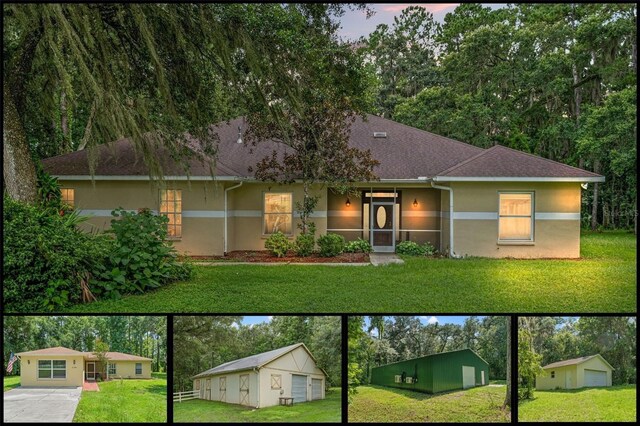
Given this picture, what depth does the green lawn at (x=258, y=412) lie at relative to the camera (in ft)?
9.75

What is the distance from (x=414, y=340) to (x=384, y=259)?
5.40 metres

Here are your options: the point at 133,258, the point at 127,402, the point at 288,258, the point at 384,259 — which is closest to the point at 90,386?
the point at 127,402

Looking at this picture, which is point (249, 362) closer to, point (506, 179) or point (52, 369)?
point (52, 369)

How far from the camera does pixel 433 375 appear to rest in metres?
3.08

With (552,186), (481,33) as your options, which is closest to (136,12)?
(552,186)

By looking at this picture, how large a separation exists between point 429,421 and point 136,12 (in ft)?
17.4

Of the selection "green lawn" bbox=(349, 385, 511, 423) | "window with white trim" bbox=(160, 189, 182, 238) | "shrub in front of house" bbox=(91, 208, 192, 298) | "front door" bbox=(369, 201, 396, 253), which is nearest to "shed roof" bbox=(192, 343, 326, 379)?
"green lawn" bbox=(349, 385, 511, 423)

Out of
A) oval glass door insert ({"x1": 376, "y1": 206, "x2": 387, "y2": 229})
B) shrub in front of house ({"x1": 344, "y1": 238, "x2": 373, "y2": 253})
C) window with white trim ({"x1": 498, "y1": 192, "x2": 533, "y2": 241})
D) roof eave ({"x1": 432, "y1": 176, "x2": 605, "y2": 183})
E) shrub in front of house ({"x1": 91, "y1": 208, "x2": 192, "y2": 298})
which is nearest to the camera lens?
shrub in front of house ({"x1": 91, "y1": 208, "x2": 192, "y2": 298})

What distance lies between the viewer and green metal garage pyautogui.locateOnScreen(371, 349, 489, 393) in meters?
3.08

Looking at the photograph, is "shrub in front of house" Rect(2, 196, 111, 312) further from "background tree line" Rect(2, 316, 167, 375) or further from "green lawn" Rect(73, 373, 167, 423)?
"green lawn" Rect(73, 373, 167, 423)

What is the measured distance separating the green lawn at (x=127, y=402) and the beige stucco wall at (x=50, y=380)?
0.11 meters

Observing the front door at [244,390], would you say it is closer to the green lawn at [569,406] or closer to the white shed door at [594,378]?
the green lawn at [569,406]

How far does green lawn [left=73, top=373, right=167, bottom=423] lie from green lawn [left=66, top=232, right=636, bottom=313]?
1988 millimetres

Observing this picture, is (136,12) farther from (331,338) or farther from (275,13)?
(331,338)
